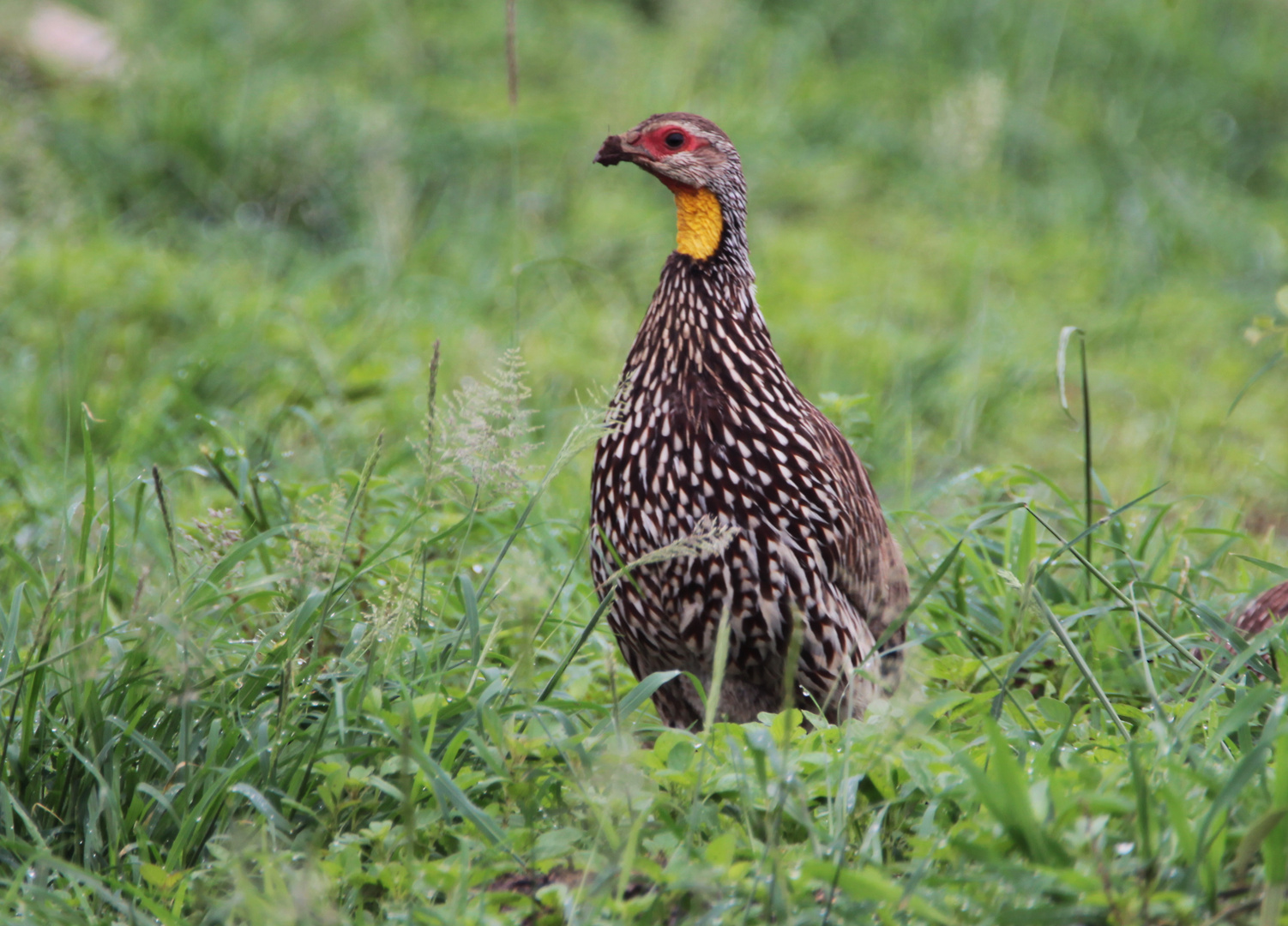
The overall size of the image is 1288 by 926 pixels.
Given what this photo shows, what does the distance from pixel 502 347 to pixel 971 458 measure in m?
1.79

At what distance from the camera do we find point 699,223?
3.07 meters

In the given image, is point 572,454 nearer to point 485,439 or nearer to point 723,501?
Answer: point 485,439

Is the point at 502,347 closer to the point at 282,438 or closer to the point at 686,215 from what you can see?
the point at 282,438

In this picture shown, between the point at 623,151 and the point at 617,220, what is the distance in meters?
3.69

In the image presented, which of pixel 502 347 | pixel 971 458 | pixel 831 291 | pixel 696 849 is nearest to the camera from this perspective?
pixel 696 849

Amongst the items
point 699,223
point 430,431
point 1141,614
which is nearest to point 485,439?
point 430,431

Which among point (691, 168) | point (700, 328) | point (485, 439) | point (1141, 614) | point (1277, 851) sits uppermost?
point (691, 168)

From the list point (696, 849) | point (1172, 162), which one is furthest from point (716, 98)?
point (696, 849)

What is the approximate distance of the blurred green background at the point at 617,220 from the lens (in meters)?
4.70

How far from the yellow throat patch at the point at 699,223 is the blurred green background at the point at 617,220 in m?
0.52

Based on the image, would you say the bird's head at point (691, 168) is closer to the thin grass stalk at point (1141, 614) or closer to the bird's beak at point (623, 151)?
the bird's beak at point (623, 151)

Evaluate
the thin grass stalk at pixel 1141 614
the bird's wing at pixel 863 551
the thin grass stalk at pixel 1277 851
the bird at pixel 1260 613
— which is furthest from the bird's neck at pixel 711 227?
the thin grass stalk at pixel 1277 851

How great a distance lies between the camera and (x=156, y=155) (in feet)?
21.0

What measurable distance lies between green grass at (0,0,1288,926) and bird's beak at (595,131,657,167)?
20.6 inches
